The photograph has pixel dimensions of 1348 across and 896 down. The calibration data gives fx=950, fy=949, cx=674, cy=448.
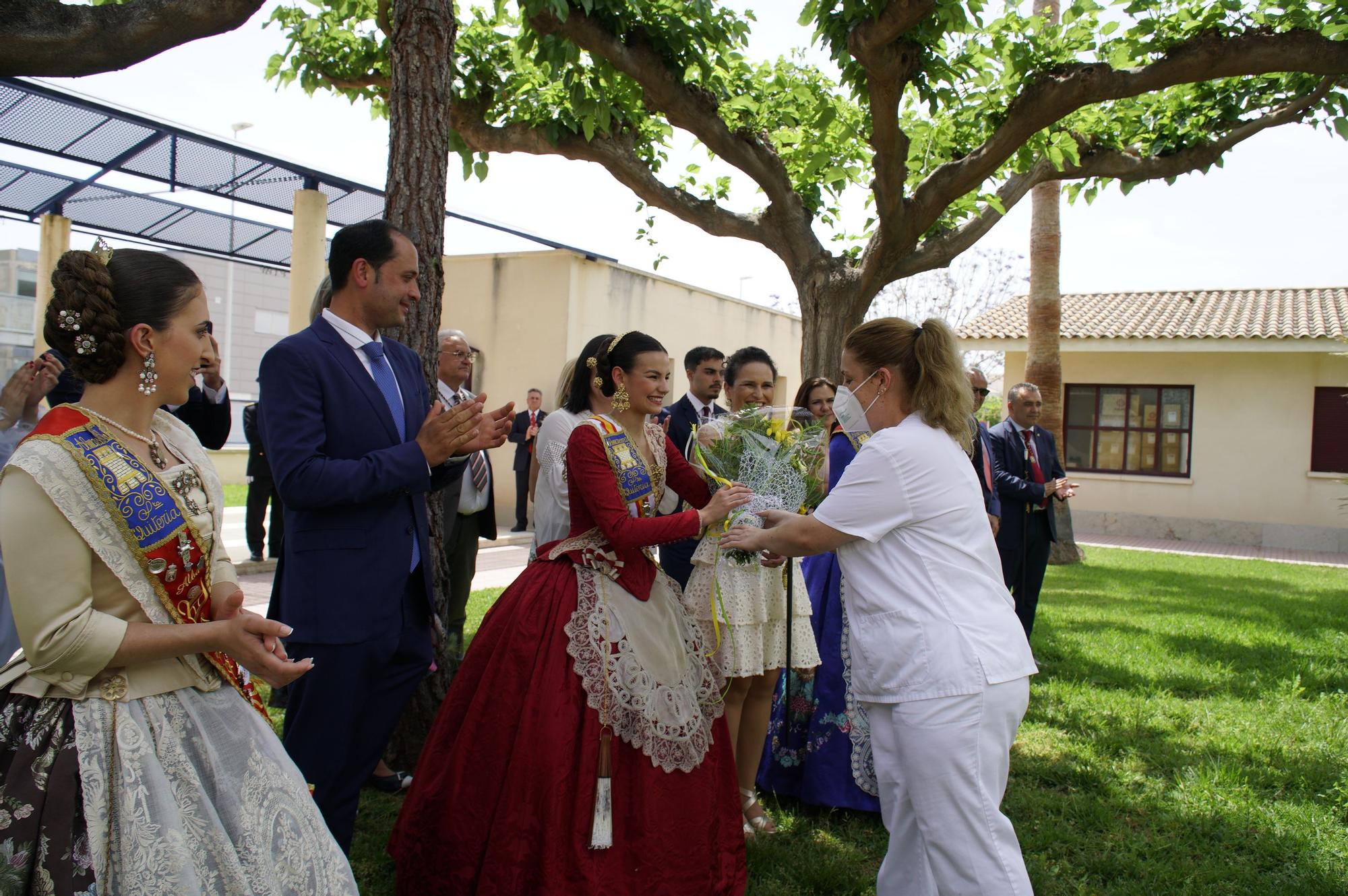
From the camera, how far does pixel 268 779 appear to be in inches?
76.5

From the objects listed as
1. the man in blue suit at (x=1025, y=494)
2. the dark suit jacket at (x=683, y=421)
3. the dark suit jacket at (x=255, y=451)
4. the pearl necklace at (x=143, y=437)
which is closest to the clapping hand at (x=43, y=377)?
the pearl necklace at (x=143, y=437)

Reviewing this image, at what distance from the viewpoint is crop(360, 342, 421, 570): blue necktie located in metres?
2.84

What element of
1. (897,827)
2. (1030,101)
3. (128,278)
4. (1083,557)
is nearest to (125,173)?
(1030,101)

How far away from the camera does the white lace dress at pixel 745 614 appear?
3666 mm

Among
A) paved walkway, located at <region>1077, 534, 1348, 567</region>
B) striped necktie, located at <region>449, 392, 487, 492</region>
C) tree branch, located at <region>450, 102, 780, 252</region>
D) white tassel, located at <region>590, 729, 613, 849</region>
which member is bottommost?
paved walkway, located at <region>1077, 534, 1348, 567</region>

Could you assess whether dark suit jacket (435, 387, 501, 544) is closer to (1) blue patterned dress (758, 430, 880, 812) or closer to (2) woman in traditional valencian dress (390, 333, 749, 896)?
(1) blue patterned dress (758, 430, 880, 812)

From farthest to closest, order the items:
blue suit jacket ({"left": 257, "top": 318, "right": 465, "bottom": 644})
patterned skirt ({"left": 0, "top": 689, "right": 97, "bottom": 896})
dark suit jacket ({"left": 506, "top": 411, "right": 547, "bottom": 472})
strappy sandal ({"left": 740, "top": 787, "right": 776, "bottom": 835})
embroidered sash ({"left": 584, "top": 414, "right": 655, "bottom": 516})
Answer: dark suit jacket ({"left": 506, "top": 411, "right": 547, "bottom": 472}), strappy sandal ({"left": 740, "top": 787, "right": 776, "bottom": 835}), embroidered sash ({"left": 584, "top": 414, "right": 655, "bottom": 516}), blue suit jacket ({"left": 257, "top": 318, "right": 465, "bottom": 644}), patterned skirt ({"left": 0, "top": 689, "right": 97, "bottom": 896})

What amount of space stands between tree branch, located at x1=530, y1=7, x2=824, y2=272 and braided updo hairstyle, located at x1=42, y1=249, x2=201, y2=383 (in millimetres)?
4359

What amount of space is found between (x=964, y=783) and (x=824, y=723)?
1.88 meters

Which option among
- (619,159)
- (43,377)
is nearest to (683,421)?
(43,377)

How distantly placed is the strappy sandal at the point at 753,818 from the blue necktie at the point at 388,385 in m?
1.84

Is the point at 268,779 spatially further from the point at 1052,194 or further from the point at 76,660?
the point at 1052,194

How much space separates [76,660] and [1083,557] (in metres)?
13.7

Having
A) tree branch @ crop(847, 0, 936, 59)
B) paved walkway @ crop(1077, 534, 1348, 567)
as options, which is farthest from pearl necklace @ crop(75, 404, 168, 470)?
paved walkway @ crop(1077, 534, 1348, 567)
